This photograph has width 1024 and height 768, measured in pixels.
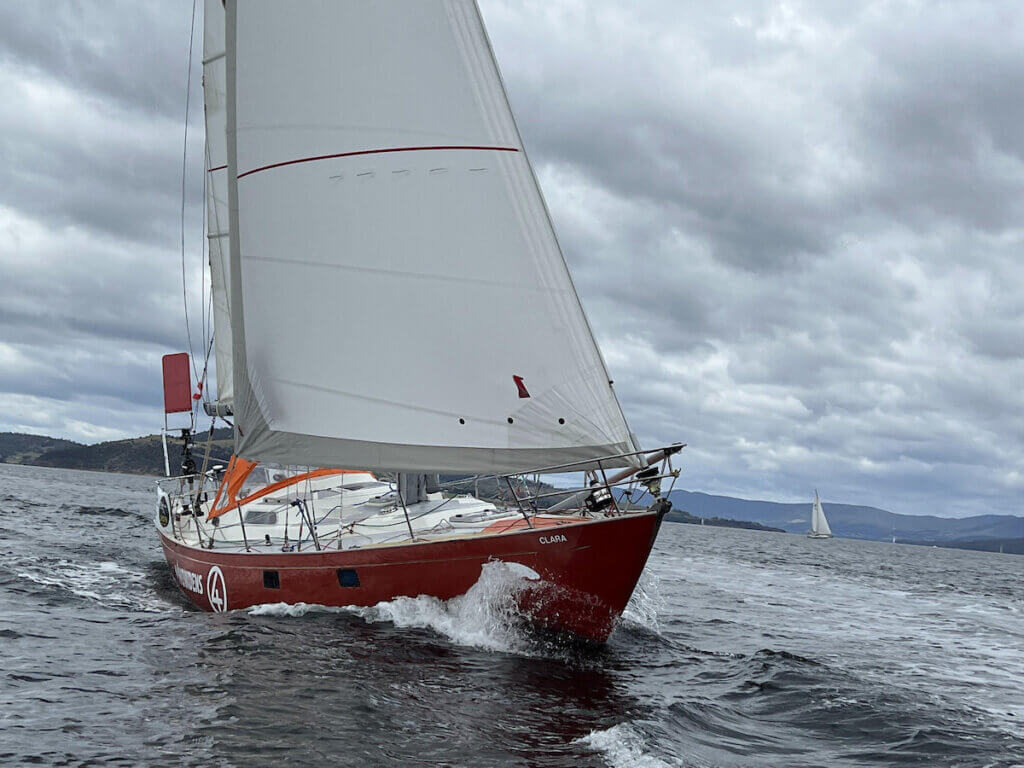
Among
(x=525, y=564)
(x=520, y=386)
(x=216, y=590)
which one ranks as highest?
(x=520, y=386)

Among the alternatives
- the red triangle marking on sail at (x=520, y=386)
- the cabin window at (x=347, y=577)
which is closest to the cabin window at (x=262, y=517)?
the cabin window at (x=347, y=577)

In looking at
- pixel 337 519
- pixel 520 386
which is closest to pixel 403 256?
pixel 520 386

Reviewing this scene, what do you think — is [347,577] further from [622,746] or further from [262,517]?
[622,746]

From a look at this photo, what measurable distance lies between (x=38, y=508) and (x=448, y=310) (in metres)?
37.4

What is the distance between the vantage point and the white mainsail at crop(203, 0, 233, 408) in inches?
798

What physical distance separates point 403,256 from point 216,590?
679cm

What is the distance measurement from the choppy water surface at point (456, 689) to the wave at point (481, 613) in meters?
0.02

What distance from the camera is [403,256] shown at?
11477 millimetres

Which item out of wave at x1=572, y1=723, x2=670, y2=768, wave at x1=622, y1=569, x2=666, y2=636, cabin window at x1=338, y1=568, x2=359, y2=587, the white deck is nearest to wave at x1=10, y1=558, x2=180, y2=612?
the white deck

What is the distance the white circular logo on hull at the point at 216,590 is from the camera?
14055mm

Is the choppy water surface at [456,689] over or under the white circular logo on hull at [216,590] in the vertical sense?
under

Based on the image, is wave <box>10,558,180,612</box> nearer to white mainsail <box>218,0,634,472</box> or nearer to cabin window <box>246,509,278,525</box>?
cabin window <box>246,509,278,525</box>

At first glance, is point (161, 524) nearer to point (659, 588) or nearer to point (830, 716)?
point (659, 588)

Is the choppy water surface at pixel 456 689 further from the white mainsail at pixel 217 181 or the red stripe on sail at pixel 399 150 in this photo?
the white mainsail at pixel 217 181
